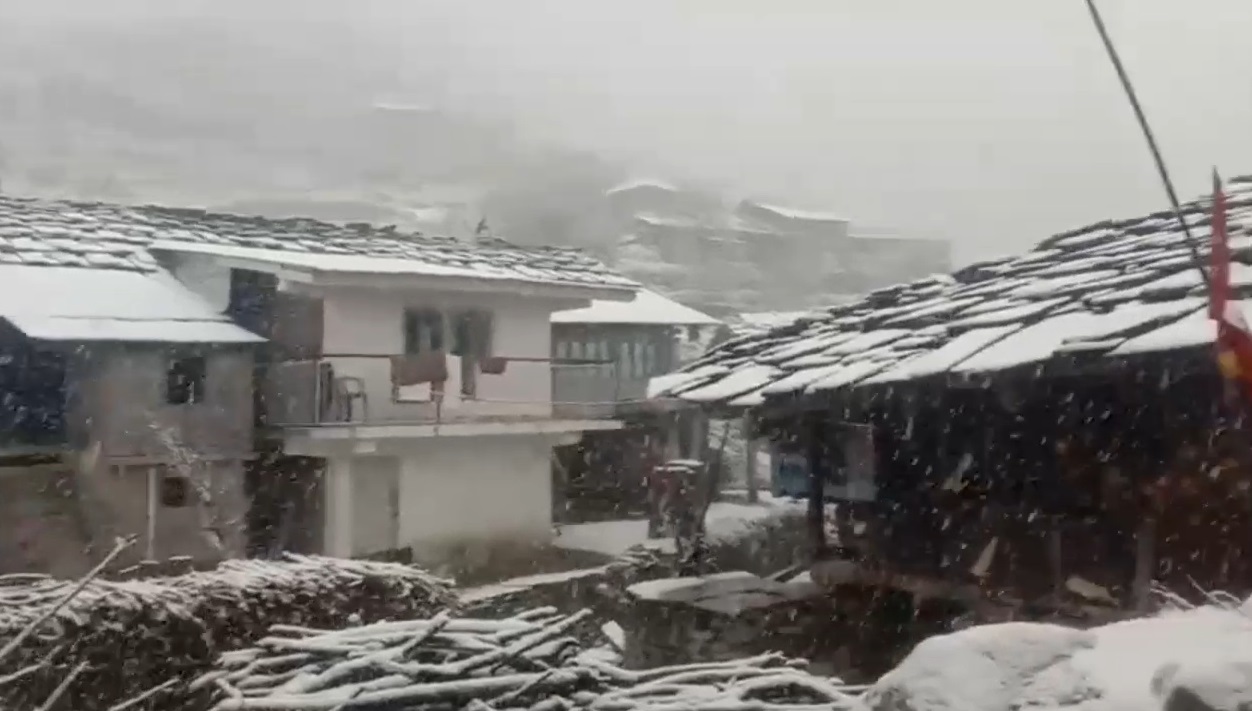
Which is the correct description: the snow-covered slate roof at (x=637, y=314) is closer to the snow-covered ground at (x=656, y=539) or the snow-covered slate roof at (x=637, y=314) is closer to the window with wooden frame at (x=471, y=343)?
the window with wooden frame at (x=471, y=343)

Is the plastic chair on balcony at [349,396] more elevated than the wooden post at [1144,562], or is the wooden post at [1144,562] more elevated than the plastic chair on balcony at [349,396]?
the plastic chair on balcony at [349,396]

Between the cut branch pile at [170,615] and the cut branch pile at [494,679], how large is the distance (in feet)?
2.91

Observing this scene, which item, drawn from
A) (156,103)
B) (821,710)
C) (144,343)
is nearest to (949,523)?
(821,710)

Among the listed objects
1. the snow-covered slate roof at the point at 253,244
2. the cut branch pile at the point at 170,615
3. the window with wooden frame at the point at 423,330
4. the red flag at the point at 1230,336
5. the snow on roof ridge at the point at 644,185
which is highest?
the snow on roof ridge at the point at 644,185

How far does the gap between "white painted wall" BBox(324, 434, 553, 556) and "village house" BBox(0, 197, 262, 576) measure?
0.82 metres

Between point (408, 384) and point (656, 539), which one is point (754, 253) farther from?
point (408, 384)

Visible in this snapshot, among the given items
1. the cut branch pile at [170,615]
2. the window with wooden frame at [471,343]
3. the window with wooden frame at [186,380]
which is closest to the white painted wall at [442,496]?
the window with wooden frame at [471,343]

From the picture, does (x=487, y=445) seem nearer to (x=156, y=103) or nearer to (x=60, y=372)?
(x=60, y=372)

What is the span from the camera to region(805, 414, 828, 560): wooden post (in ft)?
15.3

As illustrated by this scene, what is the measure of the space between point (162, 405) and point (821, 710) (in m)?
7.61

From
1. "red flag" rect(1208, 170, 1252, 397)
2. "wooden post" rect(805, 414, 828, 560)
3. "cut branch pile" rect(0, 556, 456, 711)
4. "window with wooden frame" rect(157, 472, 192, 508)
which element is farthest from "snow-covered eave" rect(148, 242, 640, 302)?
"red flag" rect(1208, 170, 1252, 397)

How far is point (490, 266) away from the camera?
33.4 feet

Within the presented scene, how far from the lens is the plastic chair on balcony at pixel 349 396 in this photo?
28.8 ft

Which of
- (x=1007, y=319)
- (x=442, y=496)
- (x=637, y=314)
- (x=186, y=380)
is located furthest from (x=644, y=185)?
(x=1007, y=319)
